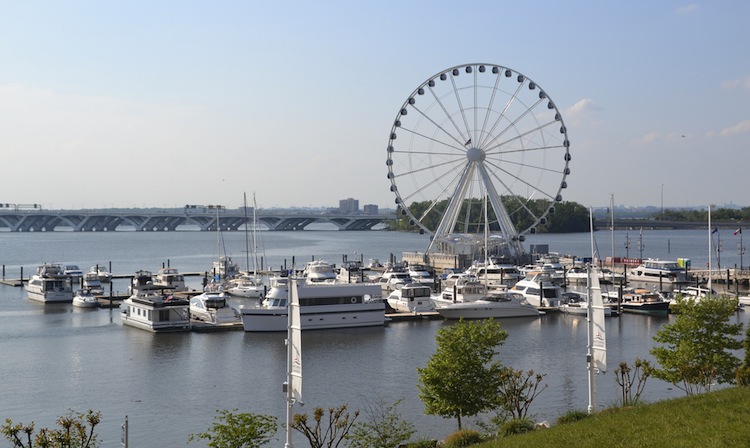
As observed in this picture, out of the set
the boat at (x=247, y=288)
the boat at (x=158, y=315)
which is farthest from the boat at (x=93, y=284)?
the boat at (x=158, y=315)

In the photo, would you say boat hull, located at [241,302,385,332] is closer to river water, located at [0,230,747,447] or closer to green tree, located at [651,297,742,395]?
river water, located at [0,230,747,447]

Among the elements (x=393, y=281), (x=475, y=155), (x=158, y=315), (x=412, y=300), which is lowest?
(x=158, y=315)

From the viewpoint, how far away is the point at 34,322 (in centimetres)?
5141

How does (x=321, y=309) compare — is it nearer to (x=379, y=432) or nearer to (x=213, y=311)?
(x=213, y=311)

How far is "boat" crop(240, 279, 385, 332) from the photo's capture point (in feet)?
146

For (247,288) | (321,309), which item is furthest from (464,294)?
(247,288)

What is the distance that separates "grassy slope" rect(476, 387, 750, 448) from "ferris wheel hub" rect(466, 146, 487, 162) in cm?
5527

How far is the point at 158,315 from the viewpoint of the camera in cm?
4594

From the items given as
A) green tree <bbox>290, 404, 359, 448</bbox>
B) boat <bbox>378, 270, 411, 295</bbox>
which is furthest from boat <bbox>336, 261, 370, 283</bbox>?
green tree <bbox>290, 404, 359, 448</bbox>

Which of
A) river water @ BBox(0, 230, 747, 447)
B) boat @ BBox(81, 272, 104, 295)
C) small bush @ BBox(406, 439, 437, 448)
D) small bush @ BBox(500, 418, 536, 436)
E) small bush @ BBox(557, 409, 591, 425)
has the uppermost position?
boat @ BBox(81, 272, 104, 295)

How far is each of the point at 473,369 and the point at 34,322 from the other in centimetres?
3562

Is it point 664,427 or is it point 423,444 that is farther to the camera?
point 423,444

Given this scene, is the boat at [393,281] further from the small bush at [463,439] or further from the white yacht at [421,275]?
the small bush at [463,439]

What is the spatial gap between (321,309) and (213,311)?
625 cm
